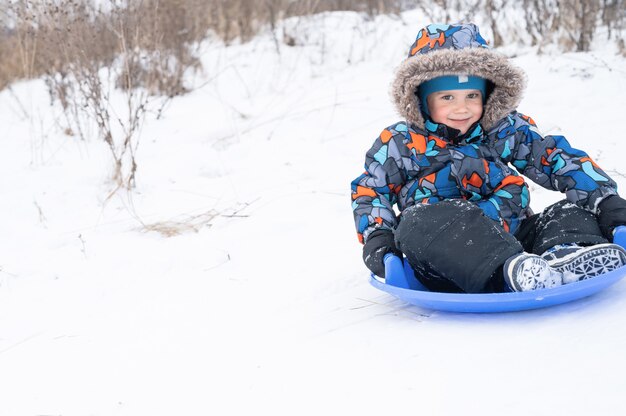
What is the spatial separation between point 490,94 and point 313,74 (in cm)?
383

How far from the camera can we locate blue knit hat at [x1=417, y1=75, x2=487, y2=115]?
2.23 m

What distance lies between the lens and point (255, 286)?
2.46m

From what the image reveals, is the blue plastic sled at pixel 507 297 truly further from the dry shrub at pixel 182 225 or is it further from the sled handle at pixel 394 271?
the dry shrub at pixel 182 225

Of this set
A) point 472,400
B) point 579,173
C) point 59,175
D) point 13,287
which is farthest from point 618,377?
point 59,175

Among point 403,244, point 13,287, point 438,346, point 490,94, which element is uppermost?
point 490,94

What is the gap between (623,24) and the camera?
5508 millimetres

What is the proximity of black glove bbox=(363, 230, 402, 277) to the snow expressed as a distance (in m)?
0.14

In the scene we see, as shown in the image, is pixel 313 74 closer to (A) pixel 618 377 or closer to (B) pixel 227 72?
(B) pixel 227 72

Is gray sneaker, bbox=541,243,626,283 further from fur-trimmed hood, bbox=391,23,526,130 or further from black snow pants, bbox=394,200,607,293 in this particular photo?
fur-trimmed hood, bbox=391,23,526,130

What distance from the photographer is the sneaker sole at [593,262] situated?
175 cm

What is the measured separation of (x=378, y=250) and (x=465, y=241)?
28cm

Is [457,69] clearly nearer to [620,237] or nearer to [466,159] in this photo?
[466,159]

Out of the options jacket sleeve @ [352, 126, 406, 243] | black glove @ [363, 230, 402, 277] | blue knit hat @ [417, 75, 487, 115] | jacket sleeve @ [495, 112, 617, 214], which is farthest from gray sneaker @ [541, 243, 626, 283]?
blue knit hat @ [417, 75, 487, 115]

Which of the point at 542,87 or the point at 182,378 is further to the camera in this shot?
the point at 542,87
